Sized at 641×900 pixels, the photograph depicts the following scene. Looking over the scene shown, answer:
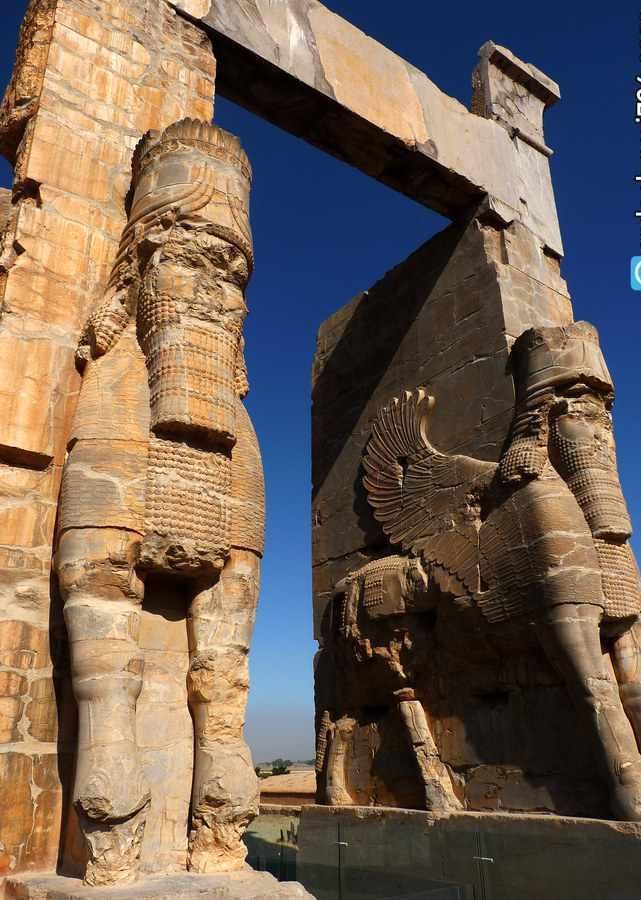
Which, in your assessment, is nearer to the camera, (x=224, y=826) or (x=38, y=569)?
(x=224, y=826)

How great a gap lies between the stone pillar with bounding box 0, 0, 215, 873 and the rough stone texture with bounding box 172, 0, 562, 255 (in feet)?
3.62

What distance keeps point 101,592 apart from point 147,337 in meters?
1.01

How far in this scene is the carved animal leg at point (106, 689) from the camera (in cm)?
223

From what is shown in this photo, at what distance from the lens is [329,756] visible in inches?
247

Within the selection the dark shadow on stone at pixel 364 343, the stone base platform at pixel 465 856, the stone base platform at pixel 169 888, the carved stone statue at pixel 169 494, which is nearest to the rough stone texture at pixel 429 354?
the dark shadow on stone at pixel 364 343

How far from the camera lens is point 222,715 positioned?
8.91 feet

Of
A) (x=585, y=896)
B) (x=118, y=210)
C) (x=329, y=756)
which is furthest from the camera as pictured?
(x=329, y=756)

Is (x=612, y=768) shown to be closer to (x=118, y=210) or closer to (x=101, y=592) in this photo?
(x=101, y=592)

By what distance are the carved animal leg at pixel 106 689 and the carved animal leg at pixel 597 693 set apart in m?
3.01

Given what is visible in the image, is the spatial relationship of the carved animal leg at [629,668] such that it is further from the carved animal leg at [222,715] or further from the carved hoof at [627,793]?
the carved animal leg at [222,715]

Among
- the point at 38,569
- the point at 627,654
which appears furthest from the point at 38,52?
the point at 627,654

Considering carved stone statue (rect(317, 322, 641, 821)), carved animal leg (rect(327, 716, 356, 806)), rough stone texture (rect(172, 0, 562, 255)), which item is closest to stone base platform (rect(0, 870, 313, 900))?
carved stone statue (rect(317, 322, 641, 821))

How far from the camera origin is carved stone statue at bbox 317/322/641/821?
186 inches

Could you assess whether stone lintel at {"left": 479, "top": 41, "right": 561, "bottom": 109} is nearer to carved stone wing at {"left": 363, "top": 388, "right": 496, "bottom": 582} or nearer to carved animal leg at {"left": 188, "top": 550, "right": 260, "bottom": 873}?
carved stone wing at {"left": 363, "top": 388, "right": 496, "bottom": 582}
